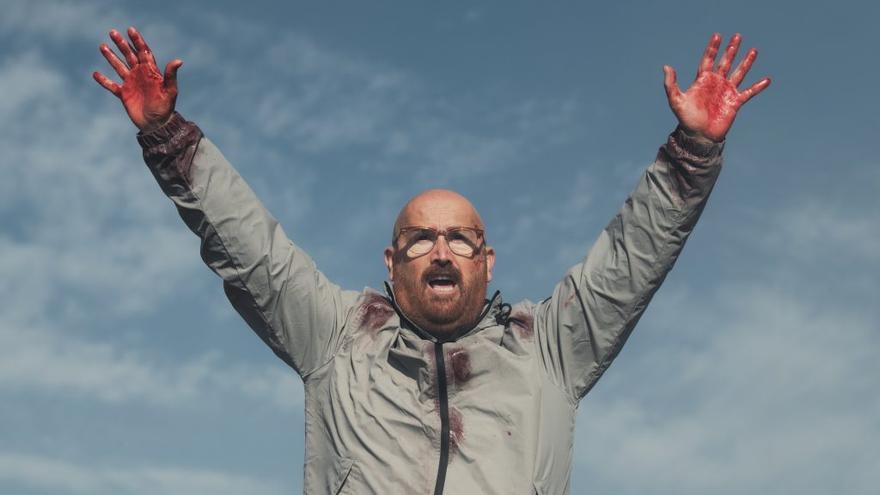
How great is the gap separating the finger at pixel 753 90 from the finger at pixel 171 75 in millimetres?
3603

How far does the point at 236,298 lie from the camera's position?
8.38 metres

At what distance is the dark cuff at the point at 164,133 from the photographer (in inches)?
317

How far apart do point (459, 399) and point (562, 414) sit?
696mm

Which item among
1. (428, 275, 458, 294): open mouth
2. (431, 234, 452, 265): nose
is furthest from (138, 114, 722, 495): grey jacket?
(431, 234, 452, 265): nose

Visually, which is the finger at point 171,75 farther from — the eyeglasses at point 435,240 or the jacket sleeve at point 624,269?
the jacket sleeve at point 624,269

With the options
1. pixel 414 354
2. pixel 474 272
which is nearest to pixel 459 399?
pixel 414 354

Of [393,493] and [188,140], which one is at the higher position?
[188,140]

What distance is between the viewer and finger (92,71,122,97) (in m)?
8.17

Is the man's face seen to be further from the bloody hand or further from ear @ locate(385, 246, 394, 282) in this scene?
the bloody hand

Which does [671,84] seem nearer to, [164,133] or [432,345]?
[432,345]

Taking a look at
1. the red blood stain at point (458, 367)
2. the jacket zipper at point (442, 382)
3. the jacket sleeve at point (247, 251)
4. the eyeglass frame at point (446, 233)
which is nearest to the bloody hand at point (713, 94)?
the eyeglass frame at point (446, 233)

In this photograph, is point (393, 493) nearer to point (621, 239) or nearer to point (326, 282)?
point (326, 282)

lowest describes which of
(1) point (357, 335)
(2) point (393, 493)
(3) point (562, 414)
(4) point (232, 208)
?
(2) point (393, 493)

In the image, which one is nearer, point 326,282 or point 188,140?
point 188,140
